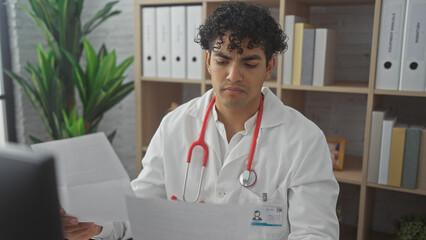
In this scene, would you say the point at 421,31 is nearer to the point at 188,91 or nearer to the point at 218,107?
the point at 218,107

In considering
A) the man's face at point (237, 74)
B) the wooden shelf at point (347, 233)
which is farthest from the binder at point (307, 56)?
the wooden shelf at point (347, 233)

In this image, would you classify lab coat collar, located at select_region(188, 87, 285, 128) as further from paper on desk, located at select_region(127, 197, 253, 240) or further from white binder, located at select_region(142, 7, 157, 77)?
white binder, located at select_region(142, 7, 157, 77)

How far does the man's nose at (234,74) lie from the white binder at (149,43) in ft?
3.27

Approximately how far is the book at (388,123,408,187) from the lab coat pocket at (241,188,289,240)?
748 mm

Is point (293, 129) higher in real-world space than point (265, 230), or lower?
higher

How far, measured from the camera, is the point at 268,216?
1262 mm

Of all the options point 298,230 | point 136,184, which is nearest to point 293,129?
point 298,230

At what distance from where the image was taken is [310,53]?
6.04 ft

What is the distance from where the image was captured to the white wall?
271 cm

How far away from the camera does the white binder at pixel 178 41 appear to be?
2.07 m

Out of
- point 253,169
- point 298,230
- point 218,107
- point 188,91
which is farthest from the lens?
point 188,91

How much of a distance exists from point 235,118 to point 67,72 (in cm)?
139

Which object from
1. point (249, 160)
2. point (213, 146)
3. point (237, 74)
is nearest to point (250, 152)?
point (249, 160)

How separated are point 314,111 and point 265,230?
3.87 feet
